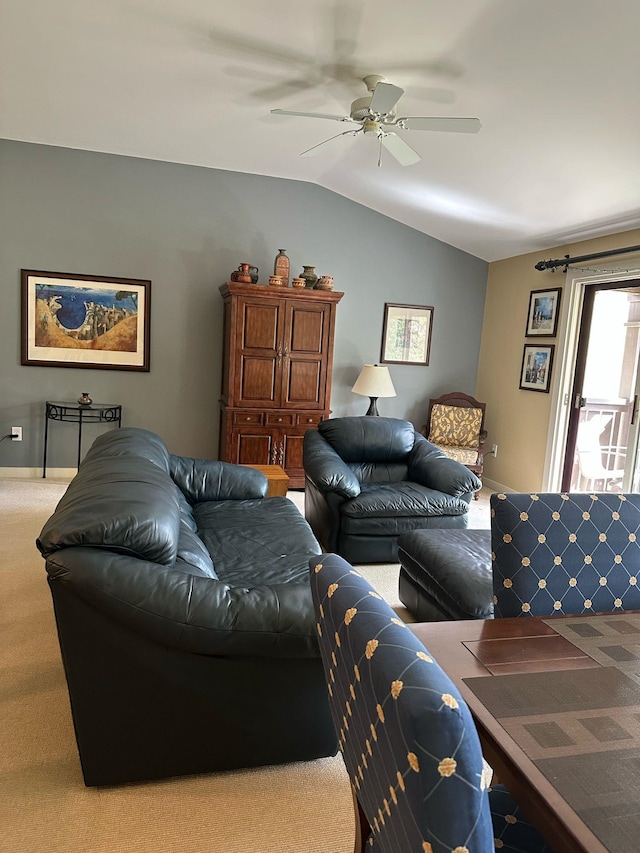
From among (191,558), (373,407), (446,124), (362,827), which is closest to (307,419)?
(373,407)

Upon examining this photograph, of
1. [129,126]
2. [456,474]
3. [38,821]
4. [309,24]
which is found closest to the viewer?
[38,821]

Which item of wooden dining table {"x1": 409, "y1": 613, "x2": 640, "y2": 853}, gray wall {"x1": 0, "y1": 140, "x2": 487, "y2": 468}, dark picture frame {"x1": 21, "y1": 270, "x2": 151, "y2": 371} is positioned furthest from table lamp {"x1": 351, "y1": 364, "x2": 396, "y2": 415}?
wooden dining table {"x1": 409, "y1": 613, "x2": 640, "y2": 853}

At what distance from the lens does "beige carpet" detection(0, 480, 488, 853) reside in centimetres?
165

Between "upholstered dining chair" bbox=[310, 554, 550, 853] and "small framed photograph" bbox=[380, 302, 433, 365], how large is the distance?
5237mm

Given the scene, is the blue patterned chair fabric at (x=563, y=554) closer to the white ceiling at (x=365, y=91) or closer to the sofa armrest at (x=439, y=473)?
the white ceiling at (x=365, y=91)

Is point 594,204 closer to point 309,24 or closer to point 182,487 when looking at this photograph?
point 309,24

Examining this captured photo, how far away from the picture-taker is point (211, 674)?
177 centimetres

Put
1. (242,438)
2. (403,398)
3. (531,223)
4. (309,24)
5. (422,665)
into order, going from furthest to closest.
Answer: (403,398), (242,438), (531,223), (309,24), (422,665)

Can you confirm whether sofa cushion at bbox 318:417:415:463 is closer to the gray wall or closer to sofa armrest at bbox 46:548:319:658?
the gray wall

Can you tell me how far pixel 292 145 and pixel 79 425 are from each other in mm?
3060

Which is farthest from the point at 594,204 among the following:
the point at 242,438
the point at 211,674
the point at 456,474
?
the point at 211,674

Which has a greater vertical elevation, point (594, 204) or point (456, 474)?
→ point (594, 204)

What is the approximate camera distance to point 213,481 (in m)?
3.47

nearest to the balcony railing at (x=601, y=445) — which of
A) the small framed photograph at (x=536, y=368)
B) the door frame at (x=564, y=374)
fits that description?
the door frame at (x=564, y=374)
